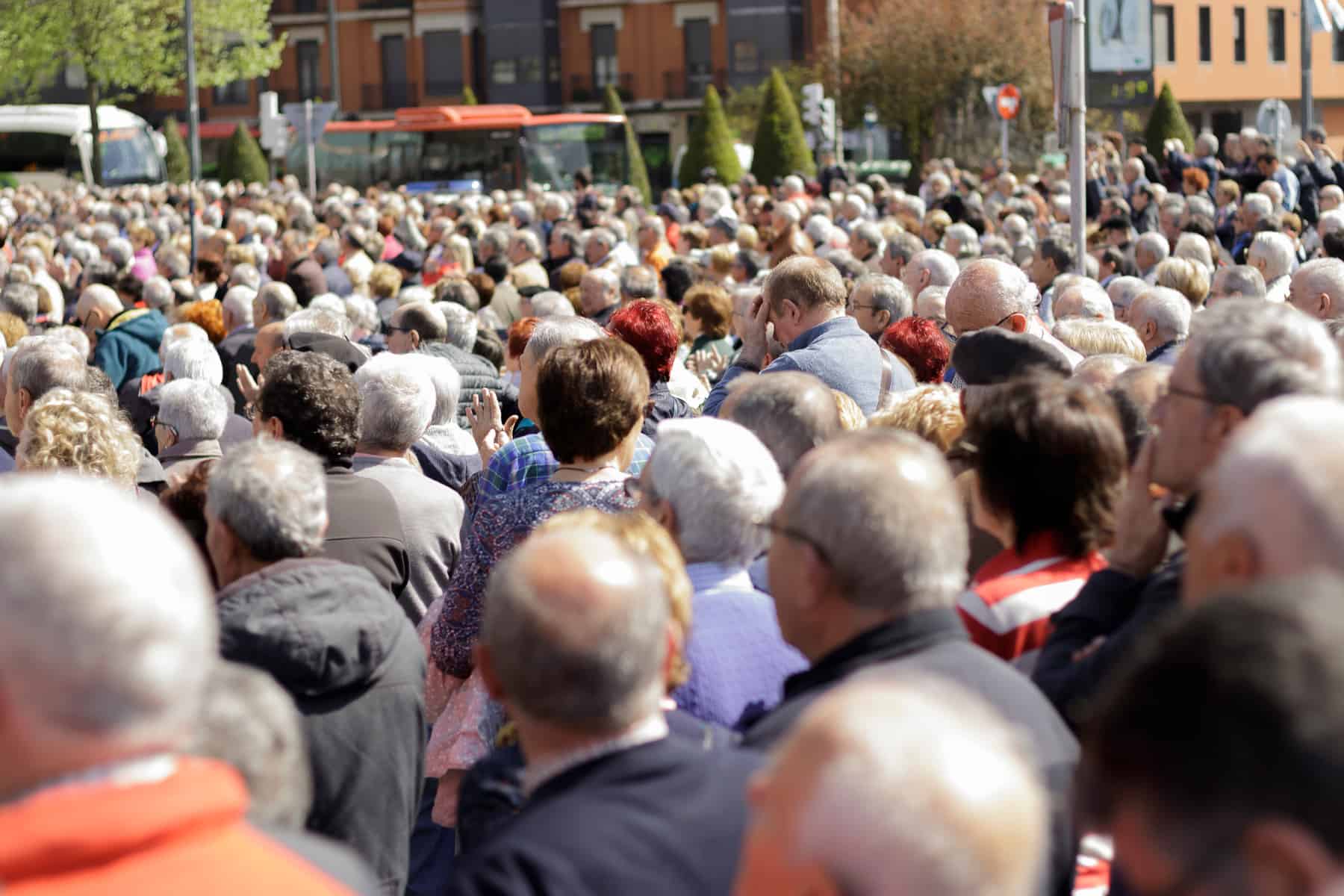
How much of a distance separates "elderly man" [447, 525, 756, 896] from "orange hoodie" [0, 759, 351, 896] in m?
0.50

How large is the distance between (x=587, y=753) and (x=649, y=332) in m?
4.09

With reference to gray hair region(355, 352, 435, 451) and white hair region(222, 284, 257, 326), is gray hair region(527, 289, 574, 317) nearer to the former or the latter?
white hair region(222, 284, 257, 326)

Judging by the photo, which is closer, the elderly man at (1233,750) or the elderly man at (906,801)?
the elderly man at (1233,750)

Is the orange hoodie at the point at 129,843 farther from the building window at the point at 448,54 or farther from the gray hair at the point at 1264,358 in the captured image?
the building window at the point at 448,54

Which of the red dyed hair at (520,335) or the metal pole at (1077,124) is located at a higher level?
the metal pole at (1077,124)

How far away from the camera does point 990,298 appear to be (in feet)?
22.0

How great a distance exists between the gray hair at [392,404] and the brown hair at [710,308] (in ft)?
12.0

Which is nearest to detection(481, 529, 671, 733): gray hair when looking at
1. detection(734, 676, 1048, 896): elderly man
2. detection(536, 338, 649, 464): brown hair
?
detection(734, 676, 1048, 896): elderly man

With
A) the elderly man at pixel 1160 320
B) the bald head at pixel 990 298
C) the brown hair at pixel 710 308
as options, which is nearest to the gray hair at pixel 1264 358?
the bald head at pixel 990 298

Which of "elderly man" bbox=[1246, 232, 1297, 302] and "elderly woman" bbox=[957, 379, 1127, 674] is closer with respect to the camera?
"elderly woman" bbox=[957, 379, 1127, 674]

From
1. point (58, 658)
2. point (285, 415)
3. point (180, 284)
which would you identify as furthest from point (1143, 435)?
point (180, 284)

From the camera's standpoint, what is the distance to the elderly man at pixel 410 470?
5504mm

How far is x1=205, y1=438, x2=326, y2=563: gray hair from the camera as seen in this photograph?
3.86 meters

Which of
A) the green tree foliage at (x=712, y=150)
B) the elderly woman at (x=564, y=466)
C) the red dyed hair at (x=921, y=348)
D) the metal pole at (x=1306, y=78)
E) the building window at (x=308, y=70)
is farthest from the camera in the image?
the building window at (x=308, y=70)
